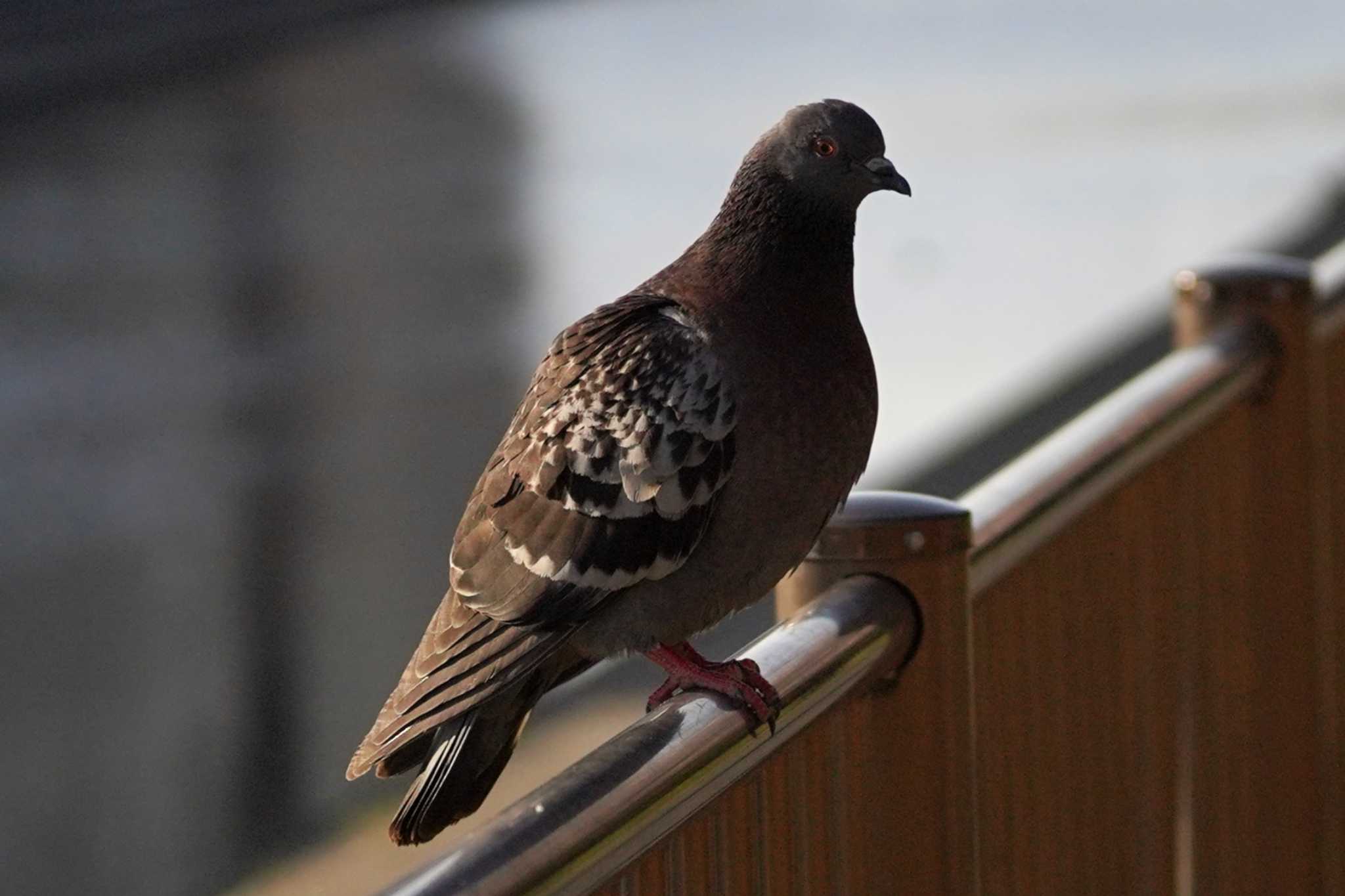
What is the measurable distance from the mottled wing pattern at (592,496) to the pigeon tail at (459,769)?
0.06 meters

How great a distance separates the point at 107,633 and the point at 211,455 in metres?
1.85

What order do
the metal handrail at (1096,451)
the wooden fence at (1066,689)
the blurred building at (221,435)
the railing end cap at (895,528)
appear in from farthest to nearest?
the blurred building at (221,435) < the metal handrail at (1096,451) < the railing end cap at (895,528) < the wooden fence at (1066,689)

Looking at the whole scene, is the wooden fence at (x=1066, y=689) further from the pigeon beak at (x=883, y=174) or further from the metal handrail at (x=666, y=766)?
the pigeon beak at (x=883, y=174)

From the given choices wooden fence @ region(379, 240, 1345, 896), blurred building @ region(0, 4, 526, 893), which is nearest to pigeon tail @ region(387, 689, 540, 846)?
wooden fence @ region(379, 240, 1345, 896)

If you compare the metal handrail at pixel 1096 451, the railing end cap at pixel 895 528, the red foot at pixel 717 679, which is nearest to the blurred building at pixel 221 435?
the red foot at pixel 717 679

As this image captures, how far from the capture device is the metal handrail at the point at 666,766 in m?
1.23

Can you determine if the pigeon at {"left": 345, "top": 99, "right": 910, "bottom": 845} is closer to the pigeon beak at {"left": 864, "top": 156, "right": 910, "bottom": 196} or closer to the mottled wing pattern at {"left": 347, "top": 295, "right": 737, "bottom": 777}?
the mottled wing pattern at {"left": 347, "top": 295, "right": 737, "bottom": 777}

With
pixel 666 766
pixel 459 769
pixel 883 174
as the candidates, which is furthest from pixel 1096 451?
pixel 666 766

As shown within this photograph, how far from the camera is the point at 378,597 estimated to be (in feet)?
21.1

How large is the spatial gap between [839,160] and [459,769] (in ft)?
3.06

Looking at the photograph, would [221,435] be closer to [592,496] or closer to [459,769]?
[592,496]

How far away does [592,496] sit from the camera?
219cm

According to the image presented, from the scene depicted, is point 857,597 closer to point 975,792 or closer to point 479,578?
point 975,792

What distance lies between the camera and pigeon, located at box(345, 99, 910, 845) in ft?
6.93
